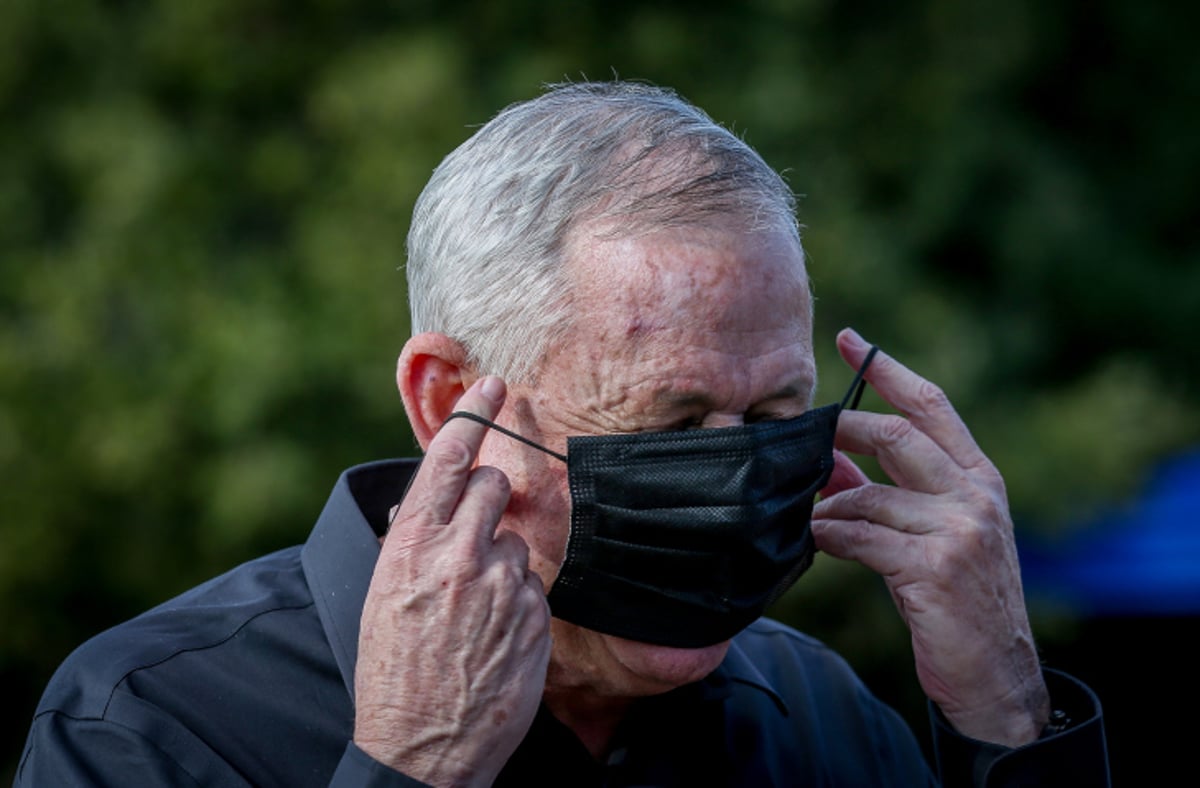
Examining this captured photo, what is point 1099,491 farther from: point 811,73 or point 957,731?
point 957,731

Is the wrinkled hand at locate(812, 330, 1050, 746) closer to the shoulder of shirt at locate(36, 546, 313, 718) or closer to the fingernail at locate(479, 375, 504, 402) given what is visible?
the fingernail at locate(479, 375, 504, 402)

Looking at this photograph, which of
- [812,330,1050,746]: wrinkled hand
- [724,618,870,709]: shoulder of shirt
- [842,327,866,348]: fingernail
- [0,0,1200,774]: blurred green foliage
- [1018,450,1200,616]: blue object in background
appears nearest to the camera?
[812,330,1050,746]: wrinkled hand

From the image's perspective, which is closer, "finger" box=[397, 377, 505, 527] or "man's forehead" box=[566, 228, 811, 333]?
"finger" box=[397, 377, 505, 527]

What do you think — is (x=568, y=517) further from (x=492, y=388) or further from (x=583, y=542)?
(x=492, y=388)

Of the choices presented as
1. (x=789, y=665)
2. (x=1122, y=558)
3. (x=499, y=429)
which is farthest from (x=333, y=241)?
(x=1122, y=558)

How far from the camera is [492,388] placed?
1953mm

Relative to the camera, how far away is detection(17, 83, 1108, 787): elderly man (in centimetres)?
185

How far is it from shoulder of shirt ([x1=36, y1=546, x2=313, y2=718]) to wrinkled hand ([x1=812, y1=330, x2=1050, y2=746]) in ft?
3.29

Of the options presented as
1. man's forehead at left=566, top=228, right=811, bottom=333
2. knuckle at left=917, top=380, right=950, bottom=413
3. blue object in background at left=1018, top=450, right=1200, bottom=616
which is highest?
man's forehead at left=566, top=228, right=811, bottom=333

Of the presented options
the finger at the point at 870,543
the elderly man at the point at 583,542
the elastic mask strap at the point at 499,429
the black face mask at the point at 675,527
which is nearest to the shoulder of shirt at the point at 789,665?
the elderly man at the point at 583,542

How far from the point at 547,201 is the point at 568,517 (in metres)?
0.52

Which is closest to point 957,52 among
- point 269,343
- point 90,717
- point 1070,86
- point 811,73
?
point 811,73

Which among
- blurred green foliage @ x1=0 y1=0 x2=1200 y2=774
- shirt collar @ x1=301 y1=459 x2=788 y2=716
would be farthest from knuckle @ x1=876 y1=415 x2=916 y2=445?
blurred green foliage @ x1=0 y1=0 x2=1200 y2=774

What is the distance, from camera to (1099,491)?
586 cm
